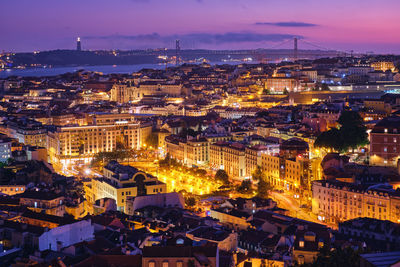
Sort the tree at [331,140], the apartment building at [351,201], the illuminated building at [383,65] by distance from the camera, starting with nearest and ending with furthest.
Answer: the apartment building at [351,201]
the tree at [331,140]
the illuminated building at [383,65]

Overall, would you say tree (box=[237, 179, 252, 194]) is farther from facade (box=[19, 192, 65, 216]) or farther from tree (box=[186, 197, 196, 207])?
facade (box=[19, 192, 65, 216])

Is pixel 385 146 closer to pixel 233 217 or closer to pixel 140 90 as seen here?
pixel 233 217

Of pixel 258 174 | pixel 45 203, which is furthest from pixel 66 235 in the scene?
pixel 258 174

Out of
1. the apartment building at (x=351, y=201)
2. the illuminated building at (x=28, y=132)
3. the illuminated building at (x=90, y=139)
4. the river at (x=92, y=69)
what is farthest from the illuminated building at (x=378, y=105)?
the river at (x=92, y=69)

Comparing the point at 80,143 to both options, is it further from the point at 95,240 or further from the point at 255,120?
the point at 95,240

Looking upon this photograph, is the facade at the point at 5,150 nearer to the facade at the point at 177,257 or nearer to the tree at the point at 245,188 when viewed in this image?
the tree at the point at 245,188
